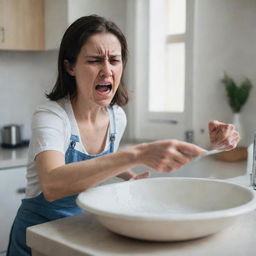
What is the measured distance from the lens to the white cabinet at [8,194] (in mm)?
2486

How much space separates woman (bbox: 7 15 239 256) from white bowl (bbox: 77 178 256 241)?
0.07 m

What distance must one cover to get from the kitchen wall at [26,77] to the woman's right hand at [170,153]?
7.03ft

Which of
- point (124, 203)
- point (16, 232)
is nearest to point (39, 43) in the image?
point (16, 232)

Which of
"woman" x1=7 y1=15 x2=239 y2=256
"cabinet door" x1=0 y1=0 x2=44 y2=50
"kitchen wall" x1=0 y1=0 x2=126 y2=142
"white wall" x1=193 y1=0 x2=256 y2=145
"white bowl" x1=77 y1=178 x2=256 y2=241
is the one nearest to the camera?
"white bowl" x1=77 y1=178 x2=256 y2=241

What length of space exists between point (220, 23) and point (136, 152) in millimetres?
1868

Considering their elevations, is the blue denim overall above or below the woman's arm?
below

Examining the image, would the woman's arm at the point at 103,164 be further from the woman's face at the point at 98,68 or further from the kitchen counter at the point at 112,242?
the woman's face at the point at 98,68

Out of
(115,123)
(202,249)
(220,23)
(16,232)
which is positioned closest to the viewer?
(202,249)

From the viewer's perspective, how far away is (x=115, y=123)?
1.57 metres

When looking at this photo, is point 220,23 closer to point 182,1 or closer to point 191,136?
point 182,1

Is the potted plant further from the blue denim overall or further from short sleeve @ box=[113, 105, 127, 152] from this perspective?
the blue denim overall

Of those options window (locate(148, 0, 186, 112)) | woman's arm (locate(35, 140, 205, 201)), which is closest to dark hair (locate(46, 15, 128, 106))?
woman's arm (locate(35, 140, 205, 201))

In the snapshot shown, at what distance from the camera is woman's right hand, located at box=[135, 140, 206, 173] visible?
0.97 meters

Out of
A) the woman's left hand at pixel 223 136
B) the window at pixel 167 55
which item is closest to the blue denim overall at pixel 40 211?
the woman's left hand at pixel 223 136
